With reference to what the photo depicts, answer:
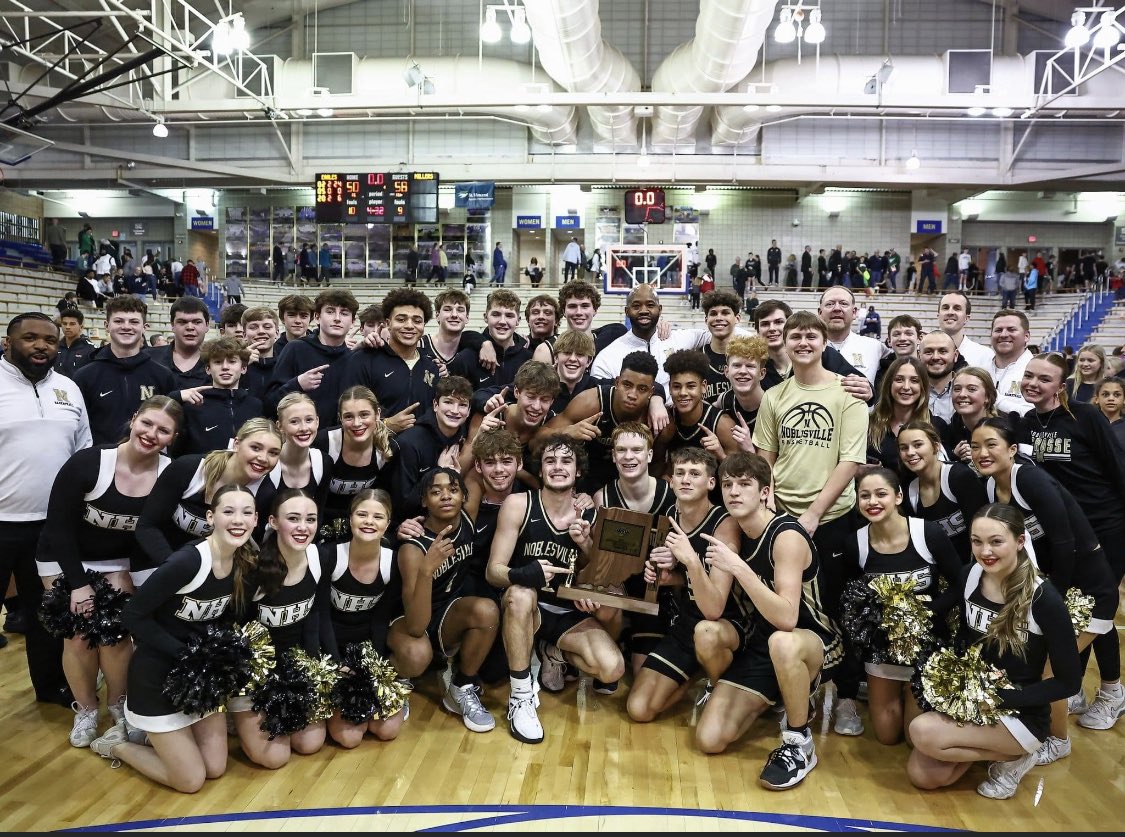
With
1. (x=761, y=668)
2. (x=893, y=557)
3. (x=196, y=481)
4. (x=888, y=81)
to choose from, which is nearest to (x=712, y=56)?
(x=888, y=81)

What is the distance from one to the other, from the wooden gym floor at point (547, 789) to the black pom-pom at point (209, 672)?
0.41 metres

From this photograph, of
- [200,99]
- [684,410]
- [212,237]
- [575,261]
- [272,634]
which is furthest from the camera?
[212,237]

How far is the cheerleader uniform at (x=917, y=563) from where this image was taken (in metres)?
4.06

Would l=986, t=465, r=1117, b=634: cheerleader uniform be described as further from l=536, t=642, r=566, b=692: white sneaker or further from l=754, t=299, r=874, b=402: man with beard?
l=536, t=642, r=566, b=692: white sneaker

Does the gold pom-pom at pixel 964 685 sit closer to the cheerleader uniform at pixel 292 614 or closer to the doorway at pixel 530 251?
the cheerleader uniform at pixel 292 614

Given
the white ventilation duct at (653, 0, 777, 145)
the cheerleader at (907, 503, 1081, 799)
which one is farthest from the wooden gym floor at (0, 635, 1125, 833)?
the white ventilation duct at (653, 0, 777, 145)

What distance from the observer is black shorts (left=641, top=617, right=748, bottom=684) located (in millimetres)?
4375

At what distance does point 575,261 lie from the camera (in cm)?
2227

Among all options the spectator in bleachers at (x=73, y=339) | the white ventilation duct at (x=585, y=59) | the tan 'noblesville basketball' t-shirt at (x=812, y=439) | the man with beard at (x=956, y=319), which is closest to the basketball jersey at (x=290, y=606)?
the tan 'noblesville basketball' t-shirt at (x=812, y=439)

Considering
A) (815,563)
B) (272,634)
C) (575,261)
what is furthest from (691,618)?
(575,261)

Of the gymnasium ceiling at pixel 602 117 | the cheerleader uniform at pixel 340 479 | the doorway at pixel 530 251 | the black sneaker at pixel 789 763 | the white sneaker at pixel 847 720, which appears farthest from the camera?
the doorway at pixel 530 251

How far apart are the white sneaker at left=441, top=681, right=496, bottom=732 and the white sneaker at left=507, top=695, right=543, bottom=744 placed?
0.12 m

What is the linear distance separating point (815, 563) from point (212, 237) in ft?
86.6

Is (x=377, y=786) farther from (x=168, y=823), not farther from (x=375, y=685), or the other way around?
(x=168, y=823)
